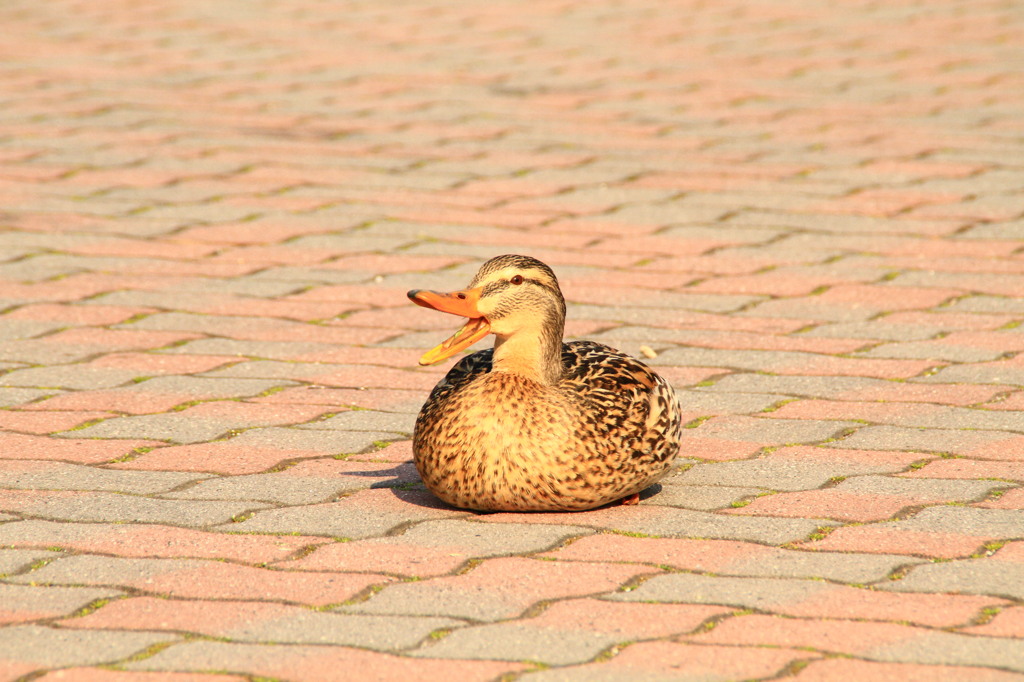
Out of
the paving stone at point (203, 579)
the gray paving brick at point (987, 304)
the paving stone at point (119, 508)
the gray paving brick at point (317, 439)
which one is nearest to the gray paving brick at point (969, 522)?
the paving stone at point (203, 579)

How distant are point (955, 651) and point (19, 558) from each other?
2.25 meters

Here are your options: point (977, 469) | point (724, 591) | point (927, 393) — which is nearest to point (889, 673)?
point (724, 591)

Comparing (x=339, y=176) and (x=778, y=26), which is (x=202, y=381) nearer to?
(x=339, y=176)

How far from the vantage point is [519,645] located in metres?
3.32

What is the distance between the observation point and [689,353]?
19.4 feet

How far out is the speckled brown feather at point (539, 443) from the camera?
4.20 m

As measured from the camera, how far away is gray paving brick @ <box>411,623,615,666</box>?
326 cm

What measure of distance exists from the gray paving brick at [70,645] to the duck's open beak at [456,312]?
3.86ft

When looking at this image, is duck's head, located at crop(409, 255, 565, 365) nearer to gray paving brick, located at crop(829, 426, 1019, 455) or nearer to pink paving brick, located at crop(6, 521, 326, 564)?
pink paving brick, located at crop(6, 521, 326, 564)

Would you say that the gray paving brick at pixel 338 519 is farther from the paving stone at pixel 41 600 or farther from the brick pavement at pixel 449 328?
the paving stone at pixel 41 600

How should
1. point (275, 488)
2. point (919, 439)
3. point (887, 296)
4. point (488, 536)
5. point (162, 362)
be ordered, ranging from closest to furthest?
point (488, 536) < point (275, 488) < point (919, 439) < point (162, 362) < point (887, 296)

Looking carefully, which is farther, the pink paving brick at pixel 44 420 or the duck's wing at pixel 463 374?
the pink paving brick at pixel 44 420

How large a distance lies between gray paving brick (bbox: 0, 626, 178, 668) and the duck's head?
47.6 inches

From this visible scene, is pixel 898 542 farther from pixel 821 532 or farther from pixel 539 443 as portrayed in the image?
pixel 539 443
